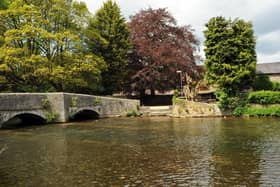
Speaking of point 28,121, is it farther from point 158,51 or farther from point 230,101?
Result: point 230,101

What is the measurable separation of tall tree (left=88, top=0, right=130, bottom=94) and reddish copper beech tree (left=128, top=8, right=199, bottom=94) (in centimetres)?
150

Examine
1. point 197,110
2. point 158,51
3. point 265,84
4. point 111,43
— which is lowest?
point 197,110

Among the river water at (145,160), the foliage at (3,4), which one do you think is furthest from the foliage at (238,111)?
the foliage at (3,4)

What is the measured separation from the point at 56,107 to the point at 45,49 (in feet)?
27.7

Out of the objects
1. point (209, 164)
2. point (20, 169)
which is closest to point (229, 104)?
point (209, 164)

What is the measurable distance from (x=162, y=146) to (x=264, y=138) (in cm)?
506

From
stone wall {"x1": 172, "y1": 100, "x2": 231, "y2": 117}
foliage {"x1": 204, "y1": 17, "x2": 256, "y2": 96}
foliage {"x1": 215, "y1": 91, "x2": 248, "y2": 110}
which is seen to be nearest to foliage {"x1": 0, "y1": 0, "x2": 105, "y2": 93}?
stone wall {"x1": 172, "y1": 100, "x2": 231, "y2": 117}

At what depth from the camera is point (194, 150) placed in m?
11.7

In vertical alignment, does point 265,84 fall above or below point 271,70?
below

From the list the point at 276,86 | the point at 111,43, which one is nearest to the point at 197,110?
the point at 276,86

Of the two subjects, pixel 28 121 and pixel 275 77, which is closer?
pixel 28 121

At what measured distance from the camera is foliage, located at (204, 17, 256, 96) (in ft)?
84.3

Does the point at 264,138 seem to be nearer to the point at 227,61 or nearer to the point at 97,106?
the point at 227,61

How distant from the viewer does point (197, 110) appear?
26.9 metres
